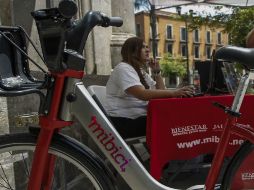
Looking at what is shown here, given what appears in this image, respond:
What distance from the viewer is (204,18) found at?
19.4m

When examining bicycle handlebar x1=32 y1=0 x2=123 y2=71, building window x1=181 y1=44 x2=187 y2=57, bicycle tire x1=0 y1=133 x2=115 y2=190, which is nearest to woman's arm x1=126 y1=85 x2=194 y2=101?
bicycle tire x1=0 y1=133 x2=115 y2=190

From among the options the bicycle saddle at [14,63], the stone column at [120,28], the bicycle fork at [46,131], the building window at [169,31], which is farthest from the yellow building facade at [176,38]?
the bicycle fork at [46,131]

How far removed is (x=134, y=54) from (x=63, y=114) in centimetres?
225

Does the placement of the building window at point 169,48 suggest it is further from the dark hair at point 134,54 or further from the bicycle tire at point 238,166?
the bicycle tire at point 238,166

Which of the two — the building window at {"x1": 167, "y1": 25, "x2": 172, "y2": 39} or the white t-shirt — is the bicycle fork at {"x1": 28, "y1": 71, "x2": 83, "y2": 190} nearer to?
the white t-shirt

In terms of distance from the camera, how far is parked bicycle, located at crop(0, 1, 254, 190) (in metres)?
2.10

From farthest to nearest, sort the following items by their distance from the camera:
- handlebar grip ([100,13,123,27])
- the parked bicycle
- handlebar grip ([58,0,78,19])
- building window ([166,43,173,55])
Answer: building window ([166,43,173,55]) → handlebar grip ([100,13,123,27]) → the parked bicycle → handlebar grip ([58,0,78,19])

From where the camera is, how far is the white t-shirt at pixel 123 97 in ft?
13.2

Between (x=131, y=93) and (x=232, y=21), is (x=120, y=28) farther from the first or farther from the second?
(x=232, y=21)

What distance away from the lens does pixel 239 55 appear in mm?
2369

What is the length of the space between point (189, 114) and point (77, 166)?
4.47 ft

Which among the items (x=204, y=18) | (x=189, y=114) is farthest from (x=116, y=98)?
(x=204, y=18)

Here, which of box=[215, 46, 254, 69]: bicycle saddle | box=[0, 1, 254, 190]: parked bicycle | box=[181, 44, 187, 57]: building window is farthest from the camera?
box=[181, 44, 187, 57]: building window

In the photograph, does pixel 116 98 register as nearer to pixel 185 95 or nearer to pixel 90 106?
pixel 185 95
